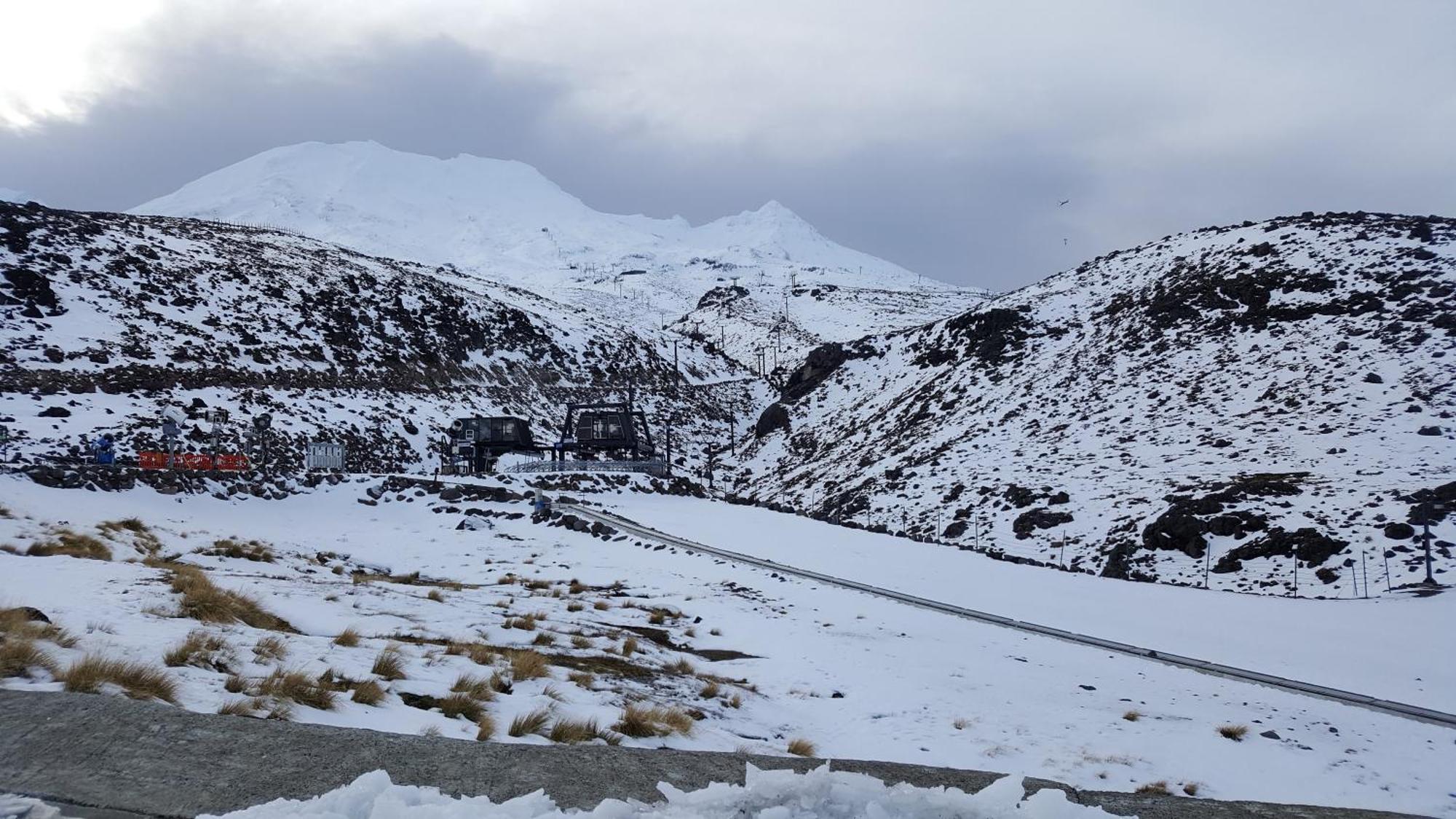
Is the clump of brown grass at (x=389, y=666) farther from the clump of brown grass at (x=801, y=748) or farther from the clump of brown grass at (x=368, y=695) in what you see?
the clump of brown grass at (x=801, y=748)

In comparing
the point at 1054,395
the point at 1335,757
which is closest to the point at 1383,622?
the point at 1335,757

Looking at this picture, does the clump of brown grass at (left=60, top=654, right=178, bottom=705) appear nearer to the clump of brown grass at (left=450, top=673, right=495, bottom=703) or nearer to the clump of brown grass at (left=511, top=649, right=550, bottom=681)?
the clump of brown grass at (left=450, top=673, right=495, bottom=703)

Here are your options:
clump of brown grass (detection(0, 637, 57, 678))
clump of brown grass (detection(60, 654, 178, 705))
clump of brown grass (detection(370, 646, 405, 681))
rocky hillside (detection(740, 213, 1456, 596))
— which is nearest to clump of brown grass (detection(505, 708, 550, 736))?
clump of brown grass (detection(370, 646, 405, 681))


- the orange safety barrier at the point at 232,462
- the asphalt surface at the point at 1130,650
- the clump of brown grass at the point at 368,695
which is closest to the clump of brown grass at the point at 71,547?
the clump of brown grass at the point at 368,695

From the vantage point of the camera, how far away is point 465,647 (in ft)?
29.1

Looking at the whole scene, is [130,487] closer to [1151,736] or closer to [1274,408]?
[1151,736]

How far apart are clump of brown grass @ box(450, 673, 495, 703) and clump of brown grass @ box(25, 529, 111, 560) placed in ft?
27.9

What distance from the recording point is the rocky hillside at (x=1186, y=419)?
28.1 metres

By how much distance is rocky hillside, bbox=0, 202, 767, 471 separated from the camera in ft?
137

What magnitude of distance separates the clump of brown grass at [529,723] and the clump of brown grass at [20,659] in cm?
317

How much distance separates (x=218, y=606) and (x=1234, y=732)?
1194 cm

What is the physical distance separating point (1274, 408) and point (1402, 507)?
1416 cm

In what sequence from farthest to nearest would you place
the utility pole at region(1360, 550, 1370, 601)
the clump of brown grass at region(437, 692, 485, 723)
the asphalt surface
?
the utility pole at region(1360, 550, 1370, 601)
the asphalt surface
the clump of brown grass at region(437, 692, 485, 723)

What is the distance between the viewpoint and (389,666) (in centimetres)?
723
